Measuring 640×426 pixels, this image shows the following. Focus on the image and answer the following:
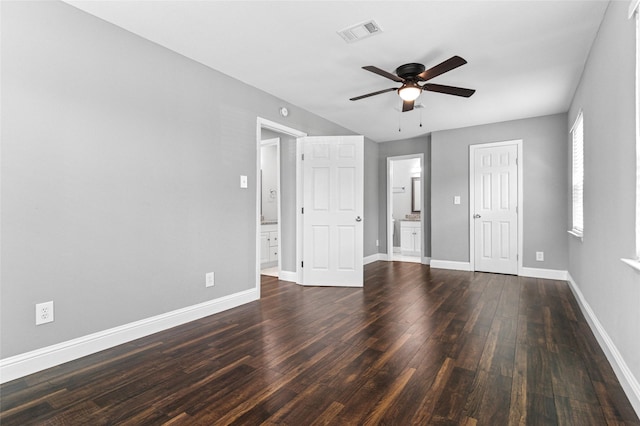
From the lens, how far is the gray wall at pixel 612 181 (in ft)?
6.08

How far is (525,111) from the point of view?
4844 mm

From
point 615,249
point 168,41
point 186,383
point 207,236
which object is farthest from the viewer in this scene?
point 207,236

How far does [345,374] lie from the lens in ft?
6.83

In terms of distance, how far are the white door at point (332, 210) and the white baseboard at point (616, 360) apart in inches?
97.6

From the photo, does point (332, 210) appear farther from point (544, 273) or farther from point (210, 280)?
point (544, 273)

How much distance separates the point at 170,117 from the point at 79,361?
81.2 inches

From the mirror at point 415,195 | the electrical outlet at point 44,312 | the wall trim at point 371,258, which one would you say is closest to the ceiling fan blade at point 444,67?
the electrical outlet at point 44,312

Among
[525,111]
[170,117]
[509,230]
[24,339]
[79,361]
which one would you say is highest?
[525,111]

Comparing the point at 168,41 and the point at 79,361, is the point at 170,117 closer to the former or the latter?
the point at 168,41

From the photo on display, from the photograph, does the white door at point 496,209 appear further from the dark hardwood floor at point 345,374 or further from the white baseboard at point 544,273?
the dark hardwood floor at point 345,374

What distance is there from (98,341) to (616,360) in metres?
3.58

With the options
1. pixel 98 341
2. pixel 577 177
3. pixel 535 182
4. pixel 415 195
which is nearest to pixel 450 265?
pixel 535 182

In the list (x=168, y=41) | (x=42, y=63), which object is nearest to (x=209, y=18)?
(x=168, y=41)

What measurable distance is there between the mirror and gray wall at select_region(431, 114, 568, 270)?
7.83 feet
